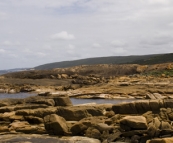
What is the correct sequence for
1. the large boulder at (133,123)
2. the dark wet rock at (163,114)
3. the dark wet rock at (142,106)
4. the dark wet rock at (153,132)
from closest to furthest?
the dark wet rock at (153,132) → the large boulder at (133,123) → the dark wet rock at (163,114) → the dark wet rock at (142,106)

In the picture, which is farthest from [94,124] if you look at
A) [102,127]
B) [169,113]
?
[169,113]

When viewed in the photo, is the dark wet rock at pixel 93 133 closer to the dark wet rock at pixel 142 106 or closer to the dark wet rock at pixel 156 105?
the dark wet rock at pixel 142 106

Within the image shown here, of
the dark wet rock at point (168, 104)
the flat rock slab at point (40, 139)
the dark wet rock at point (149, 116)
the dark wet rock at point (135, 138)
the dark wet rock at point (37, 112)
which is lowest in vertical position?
the dark wet rock at point (135, 138)

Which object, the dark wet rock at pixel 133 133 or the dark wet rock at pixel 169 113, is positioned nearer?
the dark wet rock at pixel 133 133

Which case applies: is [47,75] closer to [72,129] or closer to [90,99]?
[90,99]

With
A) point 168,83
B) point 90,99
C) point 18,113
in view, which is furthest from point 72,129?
point 168,83

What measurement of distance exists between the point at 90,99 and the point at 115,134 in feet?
103

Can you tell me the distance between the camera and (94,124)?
60.7 ft

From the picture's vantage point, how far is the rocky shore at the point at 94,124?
17.4 meters

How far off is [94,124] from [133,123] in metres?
2.32

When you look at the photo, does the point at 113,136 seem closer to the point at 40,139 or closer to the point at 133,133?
the point at 133,133

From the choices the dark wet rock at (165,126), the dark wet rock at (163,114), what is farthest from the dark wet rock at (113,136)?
the dark wet rock at (163,114)

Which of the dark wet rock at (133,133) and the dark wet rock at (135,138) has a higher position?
the dark wet rock at (133,133)

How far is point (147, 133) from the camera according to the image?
17.3 m
